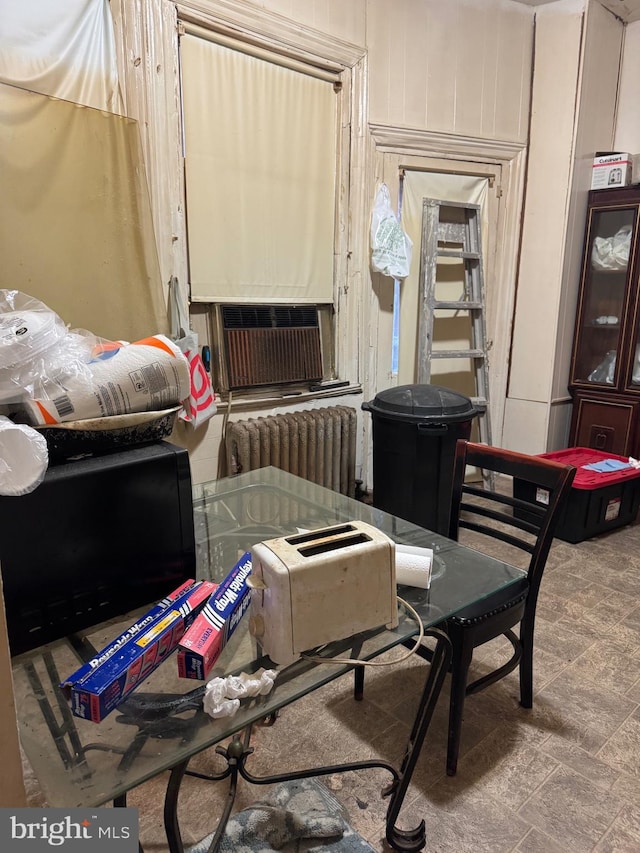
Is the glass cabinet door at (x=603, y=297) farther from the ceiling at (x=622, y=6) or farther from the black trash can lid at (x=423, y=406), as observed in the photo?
the black trash can lid at (x=423, y=406)

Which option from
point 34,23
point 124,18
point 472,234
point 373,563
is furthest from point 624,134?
point 373,563

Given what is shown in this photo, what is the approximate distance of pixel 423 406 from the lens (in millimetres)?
2859

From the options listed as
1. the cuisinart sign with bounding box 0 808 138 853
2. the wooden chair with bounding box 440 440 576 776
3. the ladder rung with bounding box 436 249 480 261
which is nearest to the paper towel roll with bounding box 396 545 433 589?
the wooden chair with bounding box 440 440 576 776

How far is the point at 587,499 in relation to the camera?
9.99 ft

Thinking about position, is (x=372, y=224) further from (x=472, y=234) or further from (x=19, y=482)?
(x=19, y=482)

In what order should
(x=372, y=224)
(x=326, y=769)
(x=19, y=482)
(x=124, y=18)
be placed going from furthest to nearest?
(x=372, y=224) < (x=124, y=18) < (x=326, y=769) < (x=19, y=482)

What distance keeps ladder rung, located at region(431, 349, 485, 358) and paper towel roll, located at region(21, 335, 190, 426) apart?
268 centimetres

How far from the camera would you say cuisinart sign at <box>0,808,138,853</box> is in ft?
2.12

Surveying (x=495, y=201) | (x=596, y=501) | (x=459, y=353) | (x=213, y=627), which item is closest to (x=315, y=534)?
(x=213, y=627)

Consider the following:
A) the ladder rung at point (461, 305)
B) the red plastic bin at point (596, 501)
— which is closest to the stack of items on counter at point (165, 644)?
the red plastic bin at point (596, 501)

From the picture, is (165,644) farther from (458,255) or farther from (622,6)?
(622,6)

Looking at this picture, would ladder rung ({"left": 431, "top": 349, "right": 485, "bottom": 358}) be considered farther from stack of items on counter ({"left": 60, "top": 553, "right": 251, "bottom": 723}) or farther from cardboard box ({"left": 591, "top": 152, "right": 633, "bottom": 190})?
stack of items on counter ({"left": 60, "top": 553, "right": 251, "bottom": 723})

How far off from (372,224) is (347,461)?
1.49 metres

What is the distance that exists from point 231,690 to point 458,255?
325 cm
